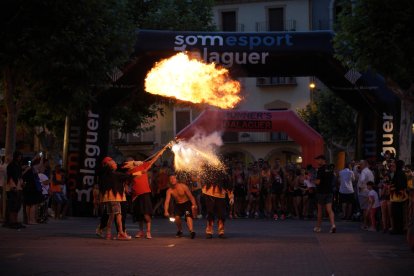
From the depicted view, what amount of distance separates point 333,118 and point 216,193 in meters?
32.0

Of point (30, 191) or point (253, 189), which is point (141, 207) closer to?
point (30, 191)

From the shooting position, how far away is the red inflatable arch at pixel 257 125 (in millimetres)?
28797

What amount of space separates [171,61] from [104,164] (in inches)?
258

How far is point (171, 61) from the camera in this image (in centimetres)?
2231

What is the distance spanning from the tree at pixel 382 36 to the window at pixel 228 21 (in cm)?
3431

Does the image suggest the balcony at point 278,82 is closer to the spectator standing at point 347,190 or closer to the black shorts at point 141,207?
the spectator standing at point 347,190

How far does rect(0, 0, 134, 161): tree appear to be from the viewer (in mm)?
17656

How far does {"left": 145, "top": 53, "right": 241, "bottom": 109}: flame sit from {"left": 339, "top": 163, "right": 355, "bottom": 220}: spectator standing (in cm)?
399

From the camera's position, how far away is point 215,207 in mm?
17156

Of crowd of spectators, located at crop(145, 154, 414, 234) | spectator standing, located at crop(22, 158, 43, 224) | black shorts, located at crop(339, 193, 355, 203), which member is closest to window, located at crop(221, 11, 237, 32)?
crowd of spectators, located at crop(145, 154, 414, 234)

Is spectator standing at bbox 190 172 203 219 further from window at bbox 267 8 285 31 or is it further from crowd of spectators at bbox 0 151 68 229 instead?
window at bbox 267 8 285 31

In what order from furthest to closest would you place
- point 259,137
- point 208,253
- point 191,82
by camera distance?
1. point 259,137
2. point 191,82
3. point 208,253

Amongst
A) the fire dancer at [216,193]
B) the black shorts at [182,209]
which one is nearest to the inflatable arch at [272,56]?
the fire dancer at [216,193]

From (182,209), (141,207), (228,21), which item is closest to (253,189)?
(182,209)
